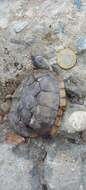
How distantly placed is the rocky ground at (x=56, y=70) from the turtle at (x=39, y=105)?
10 centimetres

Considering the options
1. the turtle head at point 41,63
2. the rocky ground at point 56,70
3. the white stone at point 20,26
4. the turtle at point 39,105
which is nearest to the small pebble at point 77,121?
the rocky ground at point 56,70

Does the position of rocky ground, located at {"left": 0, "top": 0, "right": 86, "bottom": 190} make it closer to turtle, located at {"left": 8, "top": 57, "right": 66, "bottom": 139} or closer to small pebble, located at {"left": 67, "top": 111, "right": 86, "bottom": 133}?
small pebble, located at {"left": 67, "top": 111, "right": 86, "bottom": 133}

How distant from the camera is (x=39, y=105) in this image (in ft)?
16.5

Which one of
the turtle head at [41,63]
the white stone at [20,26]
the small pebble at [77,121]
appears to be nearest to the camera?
the small pebble at [77,121]

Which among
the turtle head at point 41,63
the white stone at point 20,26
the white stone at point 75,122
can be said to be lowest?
the white stone at point 75,122

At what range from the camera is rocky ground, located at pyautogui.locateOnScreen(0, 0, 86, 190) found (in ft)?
16.2

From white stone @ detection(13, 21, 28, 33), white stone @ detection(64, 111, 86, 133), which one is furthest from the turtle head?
white stone @ detection(64, 111, 86, 133)

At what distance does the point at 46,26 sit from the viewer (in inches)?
215

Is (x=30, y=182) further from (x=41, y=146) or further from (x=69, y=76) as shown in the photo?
(x=69, y=76)

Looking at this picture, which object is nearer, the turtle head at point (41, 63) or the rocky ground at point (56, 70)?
the rocky ground at point (56, 70)

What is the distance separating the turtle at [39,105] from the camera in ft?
16.4

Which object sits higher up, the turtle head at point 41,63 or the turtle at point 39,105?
Result: the turtle head at point 41,63

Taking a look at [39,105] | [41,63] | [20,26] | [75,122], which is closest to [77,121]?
[75,122]

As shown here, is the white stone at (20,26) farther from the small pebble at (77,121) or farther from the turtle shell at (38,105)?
the small pebble at (77,121)
